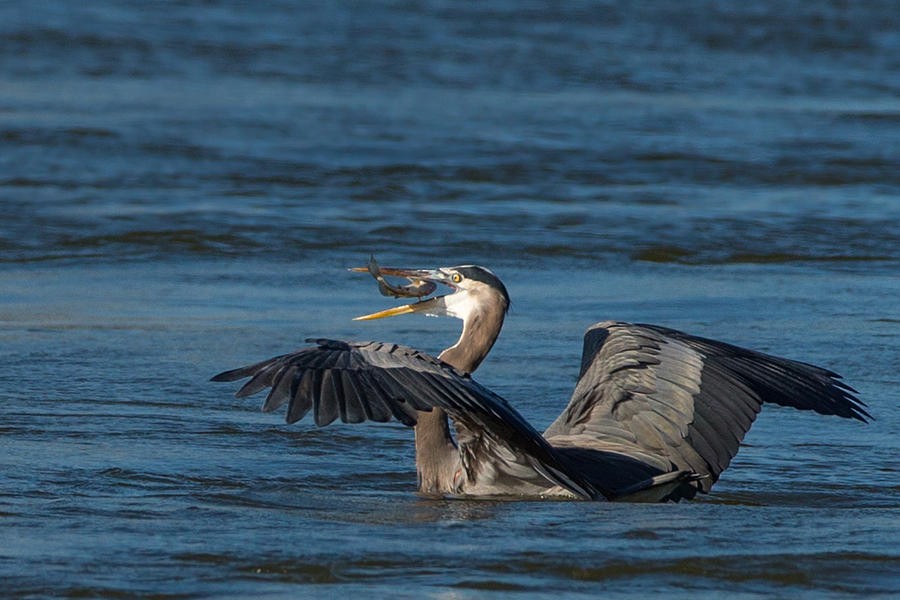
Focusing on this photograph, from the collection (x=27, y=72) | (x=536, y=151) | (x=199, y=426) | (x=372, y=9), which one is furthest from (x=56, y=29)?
(x=199, y=426)

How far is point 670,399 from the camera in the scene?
21.0 feet

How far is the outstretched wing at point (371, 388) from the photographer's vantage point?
5.47m

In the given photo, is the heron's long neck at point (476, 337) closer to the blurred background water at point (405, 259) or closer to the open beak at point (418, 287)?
the open beak at point (418, 287)

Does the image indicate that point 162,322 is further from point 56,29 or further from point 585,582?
point 56,29

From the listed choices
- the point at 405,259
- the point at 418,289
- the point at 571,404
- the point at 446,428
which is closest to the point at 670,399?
the point at 571,404

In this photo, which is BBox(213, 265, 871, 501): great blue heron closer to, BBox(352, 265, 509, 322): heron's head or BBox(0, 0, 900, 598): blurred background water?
BBox(352, 265, 509, 322): heron's head

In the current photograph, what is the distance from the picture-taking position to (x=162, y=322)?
9.20 meters

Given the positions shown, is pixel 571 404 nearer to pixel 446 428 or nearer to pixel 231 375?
pixel 446 428

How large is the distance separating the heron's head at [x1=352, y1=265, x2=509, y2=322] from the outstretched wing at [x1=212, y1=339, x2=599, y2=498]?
3.33 ft

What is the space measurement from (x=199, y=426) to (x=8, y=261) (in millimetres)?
4173

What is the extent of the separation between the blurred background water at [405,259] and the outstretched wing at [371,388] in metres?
0.35

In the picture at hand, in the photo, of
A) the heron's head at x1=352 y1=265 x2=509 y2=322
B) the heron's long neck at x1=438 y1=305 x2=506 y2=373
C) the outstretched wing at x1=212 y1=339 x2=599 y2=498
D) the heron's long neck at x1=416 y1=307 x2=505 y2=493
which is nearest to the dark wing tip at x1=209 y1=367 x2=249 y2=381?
the outstretched wing at x1=212 y1=339 x2=599 y2=498

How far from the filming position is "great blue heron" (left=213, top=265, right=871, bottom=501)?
18.3 ft

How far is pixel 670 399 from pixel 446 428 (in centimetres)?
86
